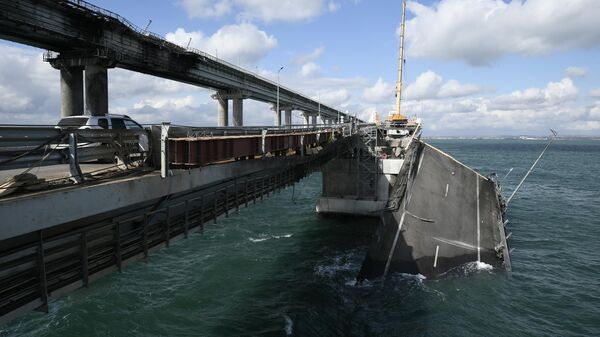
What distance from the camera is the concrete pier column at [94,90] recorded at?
33406 mm

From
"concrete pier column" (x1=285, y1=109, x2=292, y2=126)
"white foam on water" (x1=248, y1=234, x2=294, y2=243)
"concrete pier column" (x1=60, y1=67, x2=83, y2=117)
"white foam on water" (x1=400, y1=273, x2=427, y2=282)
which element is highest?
"concrete pier column" (x1=285, y1=109, x2=292, y2=126)

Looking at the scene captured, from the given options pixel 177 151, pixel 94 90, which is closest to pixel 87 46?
pixel 94 90

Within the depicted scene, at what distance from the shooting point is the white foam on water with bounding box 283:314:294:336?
19.2m

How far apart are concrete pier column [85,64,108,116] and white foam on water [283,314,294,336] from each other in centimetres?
2487

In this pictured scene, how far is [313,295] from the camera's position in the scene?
928 inches

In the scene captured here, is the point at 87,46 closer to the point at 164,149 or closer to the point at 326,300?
the point at 164,149

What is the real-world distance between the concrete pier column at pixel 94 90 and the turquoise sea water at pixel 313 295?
47.0 ft

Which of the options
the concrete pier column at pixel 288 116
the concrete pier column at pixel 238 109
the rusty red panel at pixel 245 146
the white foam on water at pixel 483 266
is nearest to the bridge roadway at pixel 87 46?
the concrete pier column at pixel 238 109

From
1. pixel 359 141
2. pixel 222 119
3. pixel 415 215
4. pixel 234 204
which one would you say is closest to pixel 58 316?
pixel 234 204

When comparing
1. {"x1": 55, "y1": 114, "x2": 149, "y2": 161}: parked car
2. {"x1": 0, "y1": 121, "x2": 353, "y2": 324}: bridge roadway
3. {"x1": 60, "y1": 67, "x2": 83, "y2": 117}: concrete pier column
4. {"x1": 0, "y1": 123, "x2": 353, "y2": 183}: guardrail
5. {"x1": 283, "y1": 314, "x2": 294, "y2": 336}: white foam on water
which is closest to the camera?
{"x1": 0, "y1": 121, "x2": 353, "y2": 324}: bridge roadway

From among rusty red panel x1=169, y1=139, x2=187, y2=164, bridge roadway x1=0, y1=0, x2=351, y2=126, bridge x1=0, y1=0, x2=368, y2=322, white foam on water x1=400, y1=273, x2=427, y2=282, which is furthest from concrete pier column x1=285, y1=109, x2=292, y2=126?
rusty red panel x1=169, y1=139, x2=187, y2=164

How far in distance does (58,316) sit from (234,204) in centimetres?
1139

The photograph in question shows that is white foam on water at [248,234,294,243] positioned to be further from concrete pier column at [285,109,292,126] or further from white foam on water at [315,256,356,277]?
concrete pier column at [285,109,292,126]

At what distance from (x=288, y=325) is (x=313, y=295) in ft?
13.2
